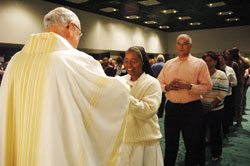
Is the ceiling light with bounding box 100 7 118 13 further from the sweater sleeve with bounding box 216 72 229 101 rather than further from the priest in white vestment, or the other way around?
the priest in white vestment

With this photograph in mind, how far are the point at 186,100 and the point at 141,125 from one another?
0.91 m

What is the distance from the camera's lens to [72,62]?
52.6 inches

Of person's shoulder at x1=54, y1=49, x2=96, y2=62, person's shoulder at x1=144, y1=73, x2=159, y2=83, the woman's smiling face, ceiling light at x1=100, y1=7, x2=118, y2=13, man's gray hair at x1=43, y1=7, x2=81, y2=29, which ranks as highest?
ceiling light at x1=100, y1=7, x2=118, y2=13

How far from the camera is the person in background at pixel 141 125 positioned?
1.85 meters

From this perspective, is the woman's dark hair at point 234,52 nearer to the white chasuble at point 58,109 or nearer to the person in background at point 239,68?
the person in background at point 239,68

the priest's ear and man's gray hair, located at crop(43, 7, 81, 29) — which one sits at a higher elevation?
man's gray hair, located at crop(43, 7, 81, 29)

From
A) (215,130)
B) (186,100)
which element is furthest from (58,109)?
(215,130)

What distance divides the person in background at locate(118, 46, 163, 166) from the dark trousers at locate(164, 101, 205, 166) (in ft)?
2.42

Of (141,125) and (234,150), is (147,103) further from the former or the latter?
(234,150)

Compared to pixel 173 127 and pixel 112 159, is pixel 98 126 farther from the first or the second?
pixel 173 127

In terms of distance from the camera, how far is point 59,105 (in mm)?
1290

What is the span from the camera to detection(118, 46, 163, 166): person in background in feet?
6.07

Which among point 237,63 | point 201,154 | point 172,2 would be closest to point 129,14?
point 172,2

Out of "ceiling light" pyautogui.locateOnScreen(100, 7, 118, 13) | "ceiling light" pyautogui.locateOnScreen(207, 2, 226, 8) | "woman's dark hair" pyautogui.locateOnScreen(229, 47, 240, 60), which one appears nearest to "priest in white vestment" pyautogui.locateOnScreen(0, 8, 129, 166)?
"woman's dark hair" pyautogui.locateOnScreen(229, 47, 240, 60)
